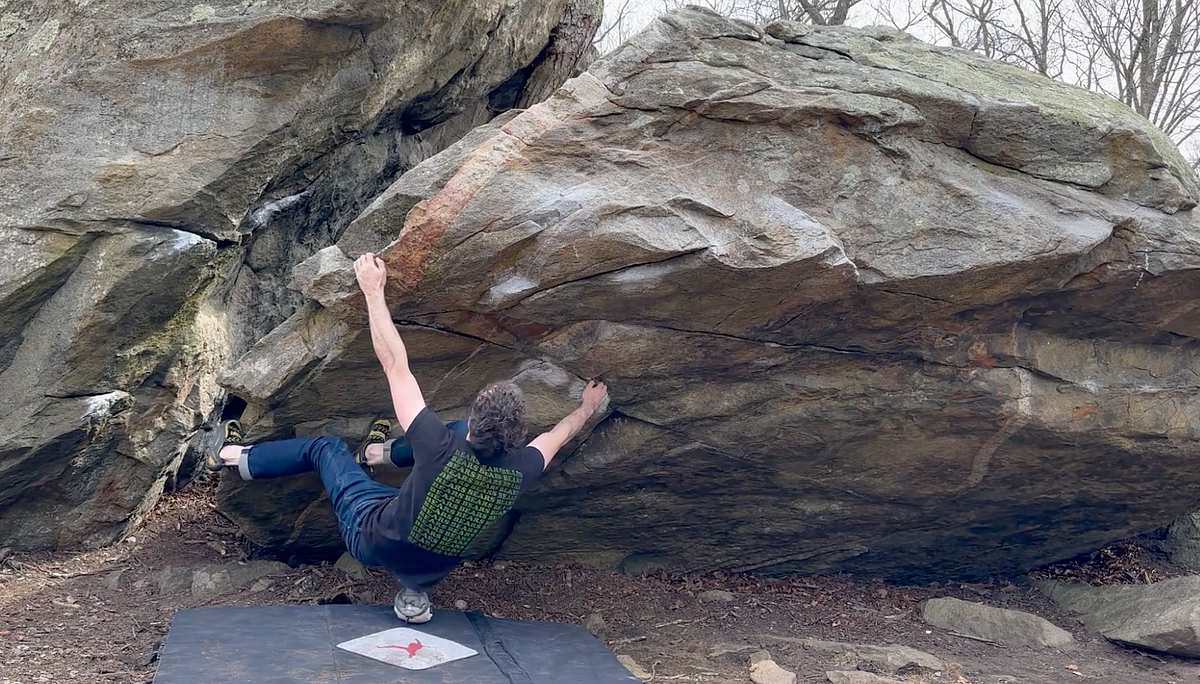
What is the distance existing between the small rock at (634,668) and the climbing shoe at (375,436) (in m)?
1.89

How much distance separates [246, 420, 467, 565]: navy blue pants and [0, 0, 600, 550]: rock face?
118 centimetres

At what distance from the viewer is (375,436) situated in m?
5.80

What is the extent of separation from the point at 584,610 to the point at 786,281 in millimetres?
2747

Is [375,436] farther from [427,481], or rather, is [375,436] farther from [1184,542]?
[1184,542]

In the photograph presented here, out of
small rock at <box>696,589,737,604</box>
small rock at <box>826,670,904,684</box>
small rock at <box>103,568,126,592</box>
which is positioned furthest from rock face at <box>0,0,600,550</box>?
small rock at <box>826,670,904,684</box>

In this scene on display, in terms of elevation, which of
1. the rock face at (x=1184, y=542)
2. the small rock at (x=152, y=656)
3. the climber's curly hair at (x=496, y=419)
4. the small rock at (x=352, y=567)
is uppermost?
the climber's curly hair at (x=496, y=419)

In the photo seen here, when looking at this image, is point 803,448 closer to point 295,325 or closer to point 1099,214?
point 1099,214

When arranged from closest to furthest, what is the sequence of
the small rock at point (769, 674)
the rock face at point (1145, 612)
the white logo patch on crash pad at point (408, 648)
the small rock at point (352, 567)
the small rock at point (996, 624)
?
1. the white logo patch on crash pad at point (408, 648)
2. the small rock at point (769, 674)
3. the rock face at point (1145, 612)
4. the small rock at point (996, 624)
5. the small rock at point (352, 567)

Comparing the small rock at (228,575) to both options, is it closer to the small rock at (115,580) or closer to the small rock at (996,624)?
the small rock at (115,580)

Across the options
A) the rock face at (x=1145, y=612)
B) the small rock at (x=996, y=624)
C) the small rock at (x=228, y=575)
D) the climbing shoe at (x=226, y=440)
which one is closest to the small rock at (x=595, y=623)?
the small rock at (x=228, y=575)

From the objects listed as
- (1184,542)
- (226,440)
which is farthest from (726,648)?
(1184,542)

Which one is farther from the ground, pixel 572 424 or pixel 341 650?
pixel 572 424

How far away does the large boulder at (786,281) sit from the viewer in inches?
195

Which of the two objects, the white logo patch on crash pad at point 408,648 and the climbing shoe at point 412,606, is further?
the climbing shoe at point 412,606
